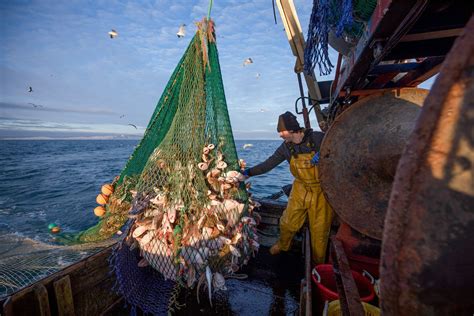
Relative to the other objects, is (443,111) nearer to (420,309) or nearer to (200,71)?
(420,309)

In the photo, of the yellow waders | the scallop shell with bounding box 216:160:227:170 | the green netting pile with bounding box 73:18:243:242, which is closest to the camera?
the green netting pile with bounding box 73:18:243:242

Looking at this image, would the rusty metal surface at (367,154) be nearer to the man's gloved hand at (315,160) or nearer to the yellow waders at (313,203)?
the man's gloved hand at (315,160)

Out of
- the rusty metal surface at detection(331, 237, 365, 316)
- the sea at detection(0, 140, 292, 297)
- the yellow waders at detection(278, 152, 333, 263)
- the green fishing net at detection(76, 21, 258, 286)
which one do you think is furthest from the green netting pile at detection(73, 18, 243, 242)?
the rusty metal surface at detection(331, 237, 365, 316)

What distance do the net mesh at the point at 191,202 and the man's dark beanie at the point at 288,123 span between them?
102 cm

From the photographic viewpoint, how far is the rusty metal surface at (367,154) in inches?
102

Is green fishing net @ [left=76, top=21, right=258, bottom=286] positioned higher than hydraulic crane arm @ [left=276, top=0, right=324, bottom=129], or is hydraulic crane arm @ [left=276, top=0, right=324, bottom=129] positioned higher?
hydraulic crane arm @ [left=276, top=0, right=324, bottom=129]

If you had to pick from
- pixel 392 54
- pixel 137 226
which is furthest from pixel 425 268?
pixel 137 226

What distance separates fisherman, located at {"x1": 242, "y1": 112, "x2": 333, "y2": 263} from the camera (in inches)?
153

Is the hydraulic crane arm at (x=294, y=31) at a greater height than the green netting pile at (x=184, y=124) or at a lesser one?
greater

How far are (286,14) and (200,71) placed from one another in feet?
8.72

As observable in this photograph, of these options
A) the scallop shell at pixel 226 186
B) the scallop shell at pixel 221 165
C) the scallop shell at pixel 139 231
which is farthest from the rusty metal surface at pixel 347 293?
the scallop shell at pixel 139 231

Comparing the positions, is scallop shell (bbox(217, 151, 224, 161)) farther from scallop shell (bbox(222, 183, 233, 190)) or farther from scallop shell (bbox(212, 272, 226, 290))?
scallop shell (bbox(212, 272, 226, 290))

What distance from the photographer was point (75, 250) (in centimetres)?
362

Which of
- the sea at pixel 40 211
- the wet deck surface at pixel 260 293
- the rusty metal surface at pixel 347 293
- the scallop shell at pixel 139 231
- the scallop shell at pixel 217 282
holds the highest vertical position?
the scallop shell at pixel 139 231
